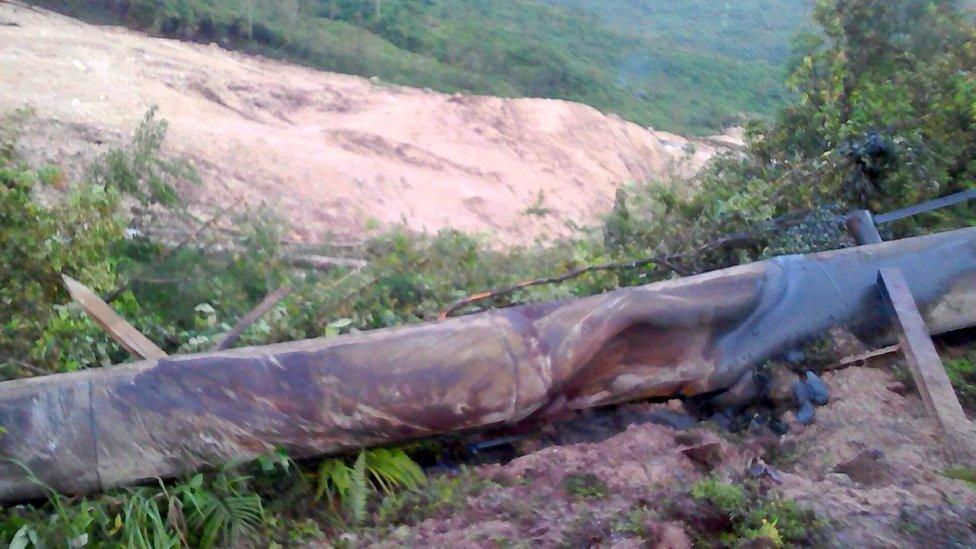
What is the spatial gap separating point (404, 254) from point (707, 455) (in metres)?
2.30

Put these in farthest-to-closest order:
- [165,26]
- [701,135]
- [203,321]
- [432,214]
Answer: [701,135], [165,26], [432,214], [203,321]

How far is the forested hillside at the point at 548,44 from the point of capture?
18531mm

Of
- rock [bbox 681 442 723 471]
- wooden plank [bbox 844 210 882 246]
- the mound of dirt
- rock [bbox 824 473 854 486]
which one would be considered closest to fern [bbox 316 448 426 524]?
rock [bbox 681 442 723 471]

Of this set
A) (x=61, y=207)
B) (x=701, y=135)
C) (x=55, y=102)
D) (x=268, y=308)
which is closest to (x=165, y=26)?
(x=55, y=102)

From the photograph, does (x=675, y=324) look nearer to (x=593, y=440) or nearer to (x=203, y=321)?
(x=593, y=440)

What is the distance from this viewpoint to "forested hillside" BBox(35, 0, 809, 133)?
60.8 feet

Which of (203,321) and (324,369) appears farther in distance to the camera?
(203,321)

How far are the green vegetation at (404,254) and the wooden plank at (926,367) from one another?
33 centimetres

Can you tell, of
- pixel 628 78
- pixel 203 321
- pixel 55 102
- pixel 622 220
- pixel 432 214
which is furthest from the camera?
pixel 628 78

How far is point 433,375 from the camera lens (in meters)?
2.81

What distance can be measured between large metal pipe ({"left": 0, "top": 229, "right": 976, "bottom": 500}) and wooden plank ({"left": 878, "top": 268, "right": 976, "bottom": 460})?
13 cm

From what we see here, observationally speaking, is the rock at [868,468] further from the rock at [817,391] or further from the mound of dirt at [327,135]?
the mound of dirt at [327,135]

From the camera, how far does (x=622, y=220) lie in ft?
17.0

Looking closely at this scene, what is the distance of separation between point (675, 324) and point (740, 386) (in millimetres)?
339
